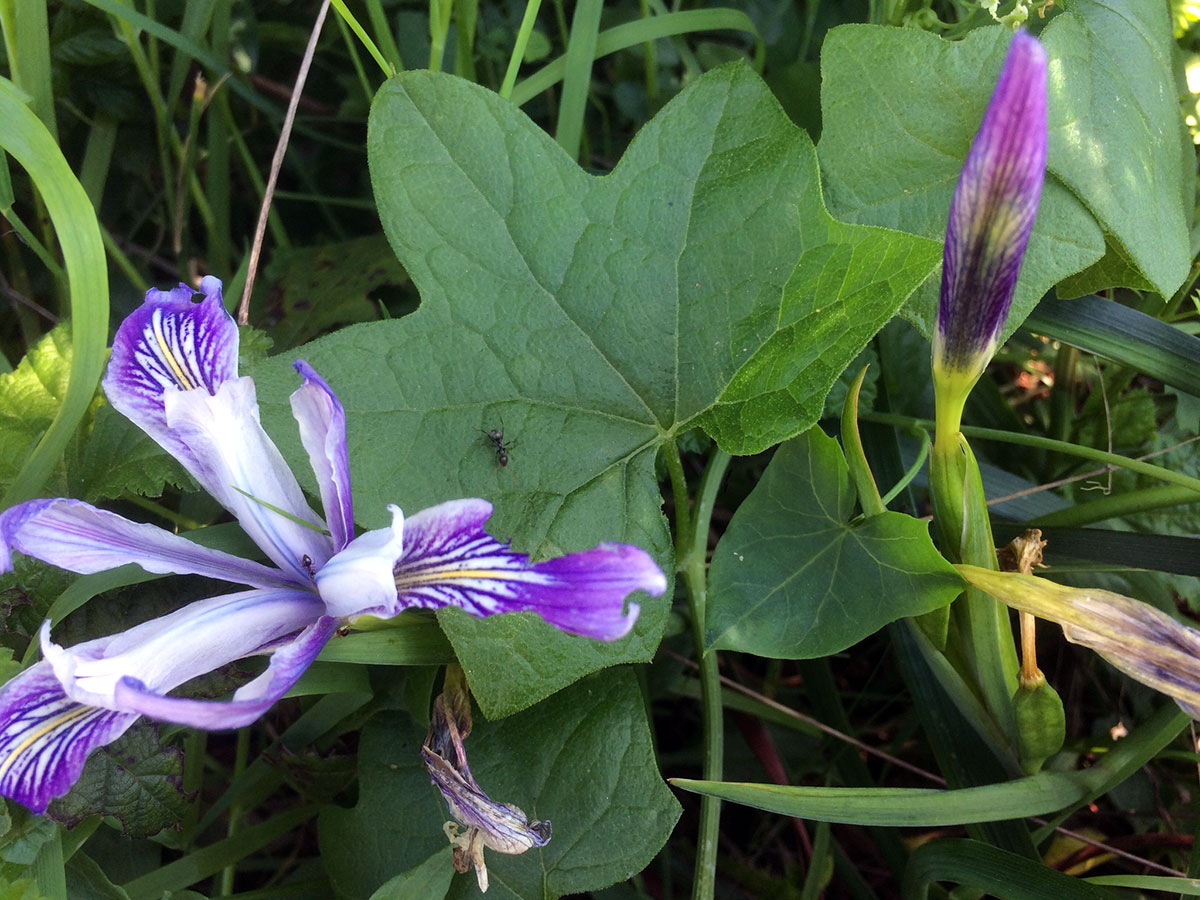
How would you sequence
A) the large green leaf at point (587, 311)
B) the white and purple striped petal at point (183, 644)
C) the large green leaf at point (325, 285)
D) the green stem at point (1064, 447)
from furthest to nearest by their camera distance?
the large green leaf at point (325, 285)
the green stem at point (1064, 447)
the large green leaf at point (587, 311)
the white and purple striped petal at point (183, 644)

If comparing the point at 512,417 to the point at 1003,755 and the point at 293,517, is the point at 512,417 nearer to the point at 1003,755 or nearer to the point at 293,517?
the point at 293,517

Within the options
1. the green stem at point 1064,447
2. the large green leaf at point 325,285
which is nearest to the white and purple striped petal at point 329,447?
the large green leaf at point 325,285

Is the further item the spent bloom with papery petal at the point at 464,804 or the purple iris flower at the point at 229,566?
the spent bloom with papery petal at the point at 464,804

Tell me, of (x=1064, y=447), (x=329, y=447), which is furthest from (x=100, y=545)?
(x=1064, y=447)

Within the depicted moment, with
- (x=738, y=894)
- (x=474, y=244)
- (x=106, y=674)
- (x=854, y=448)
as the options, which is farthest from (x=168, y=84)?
(x=738, y=894)

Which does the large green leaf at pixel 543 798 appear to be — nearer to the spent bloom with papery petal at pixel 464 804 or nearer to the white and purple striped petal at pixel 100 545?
the spent bloom with papery petal at pixel 464 804

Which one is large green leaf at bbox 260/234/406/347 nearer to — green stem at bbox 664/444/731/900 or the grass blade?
the grass blade
